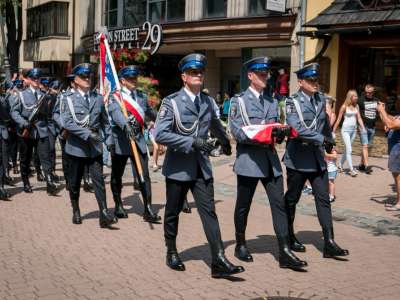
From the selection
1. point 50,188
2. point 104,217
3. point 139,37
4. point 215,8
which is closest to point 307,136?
point 104,217

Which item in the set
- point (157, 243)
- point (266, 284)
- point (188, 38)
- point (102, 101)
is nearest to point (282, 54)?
point (188, 38)

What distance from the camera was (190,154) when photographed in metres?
5.73

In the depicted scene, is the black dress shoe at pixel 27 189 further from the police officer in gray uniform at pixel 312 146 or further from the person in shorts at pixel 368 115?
the person in shorts at pixel 368 115

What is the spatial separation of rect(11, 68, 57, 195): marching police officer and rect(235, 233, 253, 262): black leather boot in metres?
4.73

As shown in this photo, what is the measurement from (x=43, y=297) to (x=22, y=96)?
236 inches

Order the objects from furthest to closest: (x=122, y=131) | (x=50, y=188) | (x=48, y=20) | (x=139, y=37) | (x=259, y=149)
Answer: (x=48, y=20)
(x=139, y=37)
(x=50, y=188)
(x=122, y=131)
(x=259, y=149)

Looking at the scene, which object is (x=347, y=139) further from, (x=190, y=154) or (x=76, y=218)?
(x=190, y=154)

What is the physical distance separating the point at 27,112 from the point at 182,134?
17.9 feet

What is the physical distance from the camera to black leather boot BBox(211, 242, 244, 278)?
5449mm

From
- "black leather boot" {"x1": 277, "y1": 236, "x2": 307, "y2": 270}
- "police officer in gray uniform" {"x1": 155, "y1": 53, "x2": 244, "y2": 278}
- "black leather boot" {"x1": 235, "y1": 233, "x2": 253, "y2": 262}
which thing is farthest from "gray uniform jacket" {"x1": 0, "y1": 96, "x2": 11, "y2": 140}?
"black leather boot" {"x1": 277, "y1": 236, "x2": 307, "y2": 270}

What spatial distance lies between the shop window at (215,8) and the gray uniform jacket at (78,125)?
11957mm

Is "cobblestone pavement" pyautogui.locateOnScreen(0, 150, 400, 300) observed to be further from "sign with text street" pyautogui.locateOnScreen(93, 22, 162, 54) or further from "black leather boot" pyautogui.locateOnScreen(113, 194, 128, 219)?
"sign with text street" pyautogui.locateOnScreen(93, 22, 162, 54)

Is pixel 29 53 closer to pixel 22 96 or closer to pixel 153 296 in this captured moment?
pixel 22 96

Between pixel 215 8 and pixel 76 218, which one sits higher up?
pixel 215 8
